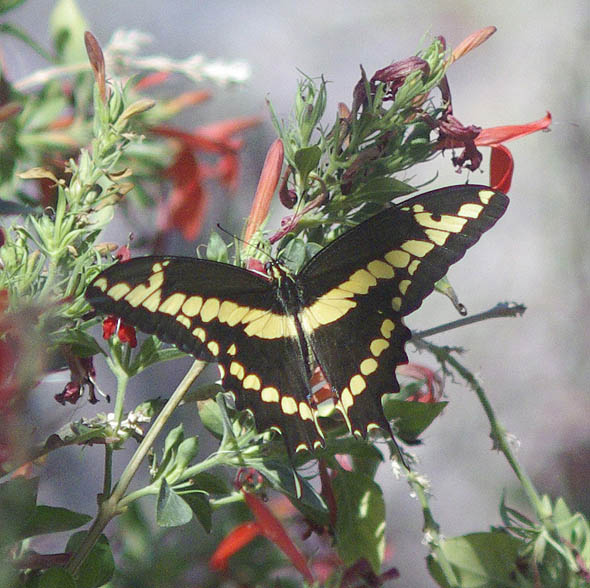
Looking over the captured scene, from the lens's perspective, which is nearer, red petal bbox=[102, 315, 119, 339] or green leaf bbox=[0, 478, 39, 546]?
green leaf bbox=[0, 478, 39, 546]

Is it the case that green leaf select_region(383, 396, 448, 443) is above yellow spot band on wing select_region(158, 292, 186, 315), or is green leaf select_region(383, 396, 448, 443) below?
below

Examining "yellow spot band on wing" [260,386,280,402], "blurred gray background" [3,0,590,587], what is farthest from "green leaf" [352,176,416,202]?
"blurred gray background" [3,0,590,587]

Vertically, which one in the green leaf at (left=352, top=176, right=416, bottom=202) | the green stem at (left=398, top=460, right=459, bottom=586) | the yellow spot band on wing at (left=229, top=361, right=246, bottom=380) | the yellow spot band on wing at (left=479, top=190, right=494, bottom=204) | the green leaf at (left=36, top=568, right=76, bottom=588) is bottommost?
the green stem at (left=398, top=460, right=459, bottom=586)

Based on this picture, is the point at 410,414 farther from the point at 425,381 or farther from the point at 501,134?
the point at 501,134

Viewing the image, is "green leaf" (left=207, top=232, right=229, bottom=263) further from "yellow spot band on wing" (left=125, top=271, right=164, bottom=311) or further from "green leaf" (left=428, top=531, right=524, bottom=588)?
"green leaf" (left=428, top=531, right=524, bottom=588)

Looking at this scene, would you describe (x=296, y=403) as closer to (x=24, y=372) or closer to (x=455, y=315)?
(x=24, y=372)

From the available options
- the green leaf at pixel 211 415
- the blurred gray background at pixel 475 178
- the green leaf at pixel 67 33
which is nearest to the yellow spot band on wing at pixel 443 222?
the green leaf at pixel 211 415

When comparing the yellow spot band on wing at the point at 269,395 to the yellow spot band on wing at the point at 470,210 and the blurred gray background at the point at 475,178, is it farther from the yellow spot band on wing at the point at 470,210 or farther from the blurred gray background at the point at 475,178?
the blurred gray background at the point at 475,178

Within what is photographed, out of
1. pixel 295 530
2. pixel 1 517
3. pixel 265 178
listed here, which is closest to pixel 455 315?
pixel 295 530
